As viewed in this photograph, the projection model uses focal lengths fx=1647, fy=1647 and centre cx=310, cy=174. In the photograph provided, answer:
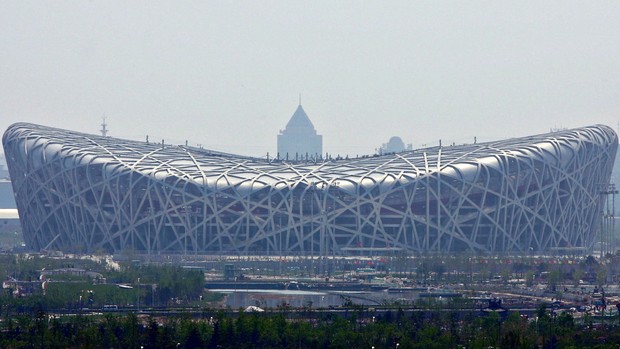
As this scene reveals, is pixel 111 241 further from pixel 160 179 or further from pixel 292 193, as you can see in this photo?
pixel 292 193

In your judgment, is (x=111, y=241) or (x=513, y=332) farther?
(x=111, y=241)

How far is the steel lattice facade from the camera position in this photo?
461ft

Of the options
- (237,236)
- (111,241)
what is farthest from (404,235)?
(111,241)

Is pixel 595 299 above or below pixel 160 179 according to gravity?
below

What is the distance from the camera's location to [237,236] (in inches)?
5576

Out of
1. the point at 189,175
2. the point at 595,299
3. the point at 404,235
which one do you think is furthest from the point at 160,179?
the point at 595,299

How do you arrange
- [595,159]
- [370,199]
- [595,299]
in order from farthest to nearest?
[595,159], [370,199], [595,299]

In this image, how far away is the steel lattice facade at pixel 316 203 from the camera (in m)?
140

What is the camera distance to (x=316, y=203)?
461ft

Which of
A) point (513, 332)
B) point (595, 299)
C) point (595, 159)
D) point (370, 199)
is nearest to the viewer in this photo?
point (513, 332)

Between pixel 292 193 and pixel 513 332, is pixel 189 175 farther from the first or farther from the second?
pixel 513 332

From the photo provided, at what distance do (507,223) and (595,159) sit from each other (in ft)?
41.5

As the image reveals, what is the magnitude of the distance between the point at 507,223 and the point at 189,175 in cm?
2785

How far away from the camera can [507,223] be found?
14238cm
